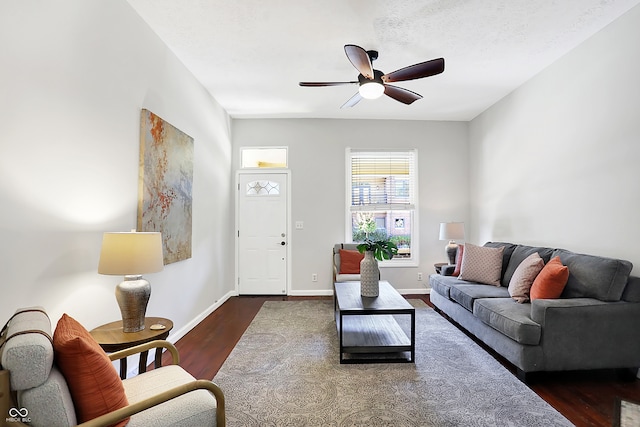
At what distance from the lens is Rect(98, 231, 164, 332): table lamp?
1922 millimetres

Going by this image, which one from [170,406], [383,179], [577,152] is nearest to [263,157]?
[383,179]

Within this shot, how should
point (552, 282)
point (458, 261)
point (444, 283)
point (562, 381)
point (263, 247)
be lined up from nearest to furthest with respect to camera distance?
point (562, 381)
point (552, 282)
point (444, 283)
point (458, 261)
point (263, 247)

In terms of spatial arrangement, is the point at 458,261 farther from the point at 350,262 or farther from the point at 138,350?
the point at 138,350

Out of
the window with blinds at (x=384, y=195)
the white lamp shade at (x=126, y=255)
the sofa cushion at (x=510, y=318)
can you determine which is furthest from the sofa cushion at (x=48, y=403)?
the window with blinds at (x=384, y=195)

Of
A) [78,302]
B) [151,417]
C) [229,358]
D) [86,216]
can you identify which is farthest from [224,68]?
[151,417]

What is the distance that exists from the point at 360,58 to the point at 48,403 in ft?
8.48

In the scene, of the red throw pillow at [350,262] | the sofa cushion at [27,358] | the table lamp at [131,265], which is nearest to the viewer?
the sofa cushion at [27,358]

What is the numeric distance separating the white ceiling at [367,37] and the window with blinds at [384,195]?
134 centimetres

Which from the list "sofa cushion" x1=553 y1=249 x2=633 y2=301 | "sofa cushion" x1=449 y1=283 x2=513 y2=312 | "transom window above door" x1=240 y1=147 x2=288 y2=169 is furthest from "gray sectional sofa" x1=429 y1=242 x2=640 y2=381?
"transom window above door" x1=240 y1=147 x2=288 y2=169

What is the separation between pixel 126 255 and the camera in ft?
6.35

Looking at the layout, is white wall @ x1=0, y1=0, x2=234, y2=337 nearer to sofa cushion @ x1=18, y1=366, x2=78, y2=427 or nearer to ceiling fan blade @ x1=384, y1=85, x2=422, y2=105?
sofa cushion @ x1=18, y1=366, x2=78, y2=427

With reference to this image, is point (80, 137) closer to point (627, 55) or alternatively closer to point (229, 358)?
point (229, 358)

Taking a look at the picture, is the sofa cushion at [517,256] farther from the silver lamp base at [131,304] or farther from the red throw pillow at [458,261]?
the silver lamp base at [131,304]

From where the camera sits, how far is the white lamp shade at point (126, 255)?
6.29 feet
